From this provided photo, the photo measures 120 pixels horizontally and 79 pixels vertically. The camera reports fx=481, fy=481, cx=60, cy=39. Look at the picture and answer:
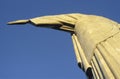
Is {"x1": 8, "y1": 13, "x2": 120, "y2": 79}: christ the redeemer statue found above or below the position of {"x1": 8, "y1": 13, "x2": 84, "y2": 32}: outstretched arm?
below

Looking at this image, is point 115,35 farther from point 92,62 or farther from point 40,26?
point 40,26

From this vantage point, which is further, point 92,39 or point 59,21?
point 59,21

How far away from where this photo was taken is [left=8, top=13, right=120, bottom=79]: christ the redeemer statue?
395 inches

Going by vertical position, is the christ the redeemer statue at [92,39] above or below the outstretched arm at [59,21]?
below

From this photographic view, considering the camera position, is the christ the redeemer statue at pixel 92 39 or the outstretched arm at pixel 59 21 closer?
the christ the redeemer statue at pixel 92 39

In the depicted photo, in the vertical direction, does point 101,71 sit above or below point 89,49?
below

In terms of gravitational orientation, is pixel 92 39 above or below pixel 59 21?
below

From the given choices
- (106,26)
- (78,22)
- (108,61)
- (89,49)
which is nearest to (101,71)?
(108,61)

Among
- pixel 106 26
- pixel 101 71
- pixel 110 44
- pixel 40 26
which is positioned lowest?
pixel 101 71

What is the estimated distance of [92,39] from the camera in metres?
11.2

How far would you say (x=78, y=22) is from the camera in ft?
40.6

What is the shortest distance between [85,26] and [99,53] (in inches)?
57.0

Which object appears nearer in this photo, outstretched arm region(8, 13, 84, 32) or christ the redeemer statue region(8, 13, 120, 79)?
christ the redeemer statue region(8, 13, 120, 79)

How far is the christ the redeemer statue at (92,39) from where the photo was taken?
32.9 ft
